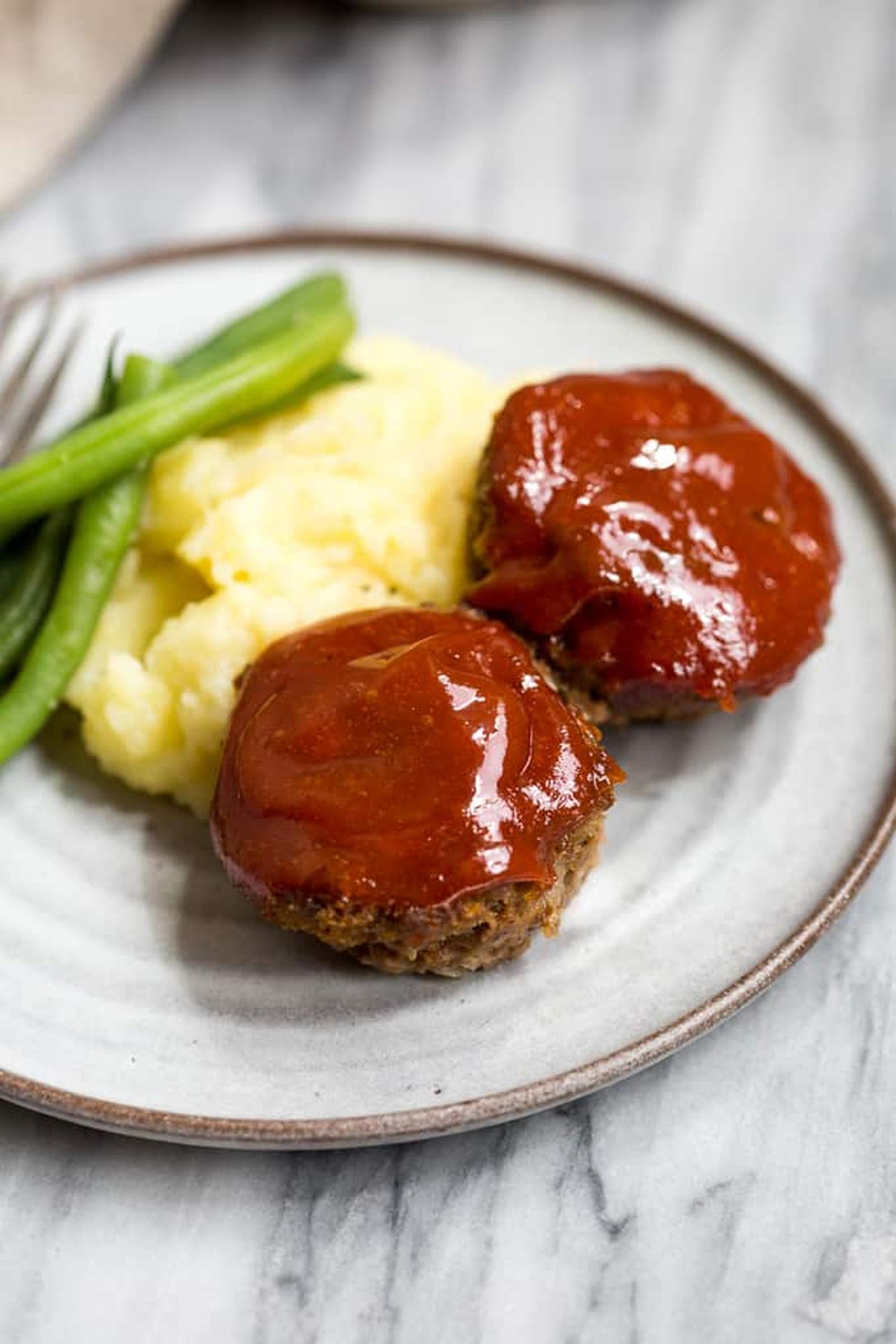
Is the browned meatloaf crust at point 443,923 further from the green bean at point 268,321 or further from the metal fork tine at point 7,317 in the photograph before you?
the metal fork tine at point 7,317

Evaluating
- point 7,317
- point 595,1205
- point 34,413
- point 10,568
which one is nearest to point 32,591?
point 10,568

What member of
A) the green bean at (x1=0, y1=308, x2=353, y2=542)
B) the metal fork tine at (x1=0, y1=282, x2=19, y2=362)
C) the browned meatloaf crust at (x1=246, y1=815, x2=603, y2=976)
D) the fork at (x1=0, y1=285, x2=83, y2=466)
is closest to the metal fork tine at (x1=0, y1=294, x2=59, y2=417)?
the fork at (x1=0, y1=285, x2=83, y2=466)

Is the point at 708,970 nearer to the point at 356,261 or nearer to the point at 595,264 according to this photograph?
the point at 356,261

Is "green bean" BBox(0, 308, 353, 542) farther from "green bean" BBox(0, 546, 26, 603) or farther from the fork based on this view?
the fork

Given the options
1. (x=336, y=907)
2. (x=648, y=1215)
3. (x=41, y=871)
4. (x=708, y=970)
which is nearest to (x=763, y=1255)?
(x=648, y=1215)

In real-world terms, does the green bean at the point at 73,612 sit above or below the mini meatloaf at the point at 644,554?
below

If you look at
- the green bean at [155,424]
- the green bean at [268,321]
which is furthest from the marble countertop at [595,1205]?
the green bean at [268,321]

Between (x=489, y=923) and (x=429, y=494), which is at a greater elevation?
(x=429, y=494)
